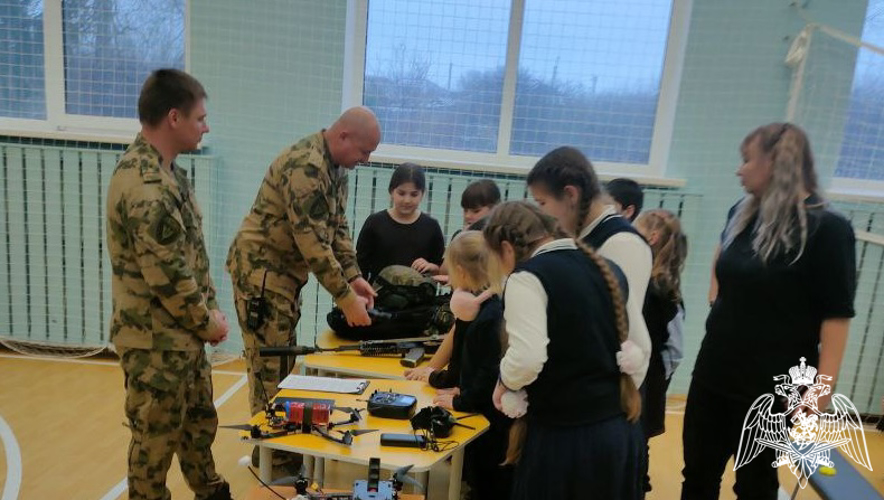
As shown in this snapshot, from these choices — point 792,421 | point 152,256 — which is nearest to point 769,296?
point 792,421

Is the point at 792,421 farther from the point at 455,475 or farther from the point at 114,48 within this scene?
the point at 114,48

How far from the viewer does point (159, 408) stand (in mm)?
1925

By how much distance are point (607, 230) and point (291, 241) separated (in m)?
1.41

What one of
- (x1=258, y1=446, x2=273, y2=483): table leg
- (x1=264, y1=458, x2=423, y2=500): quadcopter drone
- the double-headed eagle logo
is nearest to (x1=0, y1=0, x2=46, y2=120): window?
(x1=258, y1=446, x2=273, y2=483): table leg

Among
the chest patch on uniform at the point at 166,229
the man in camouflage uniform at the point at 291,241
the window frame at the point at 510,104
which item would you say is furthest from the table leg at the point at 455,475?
the window frame at the point at 510,104

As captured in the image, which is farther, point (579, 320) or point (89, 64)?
point (89, 64)

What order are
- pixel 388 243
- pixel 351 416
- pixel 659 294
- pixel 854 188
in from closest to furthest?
pixel 351 416
pixel 659 294
pixel 388 243
pixel 854 188

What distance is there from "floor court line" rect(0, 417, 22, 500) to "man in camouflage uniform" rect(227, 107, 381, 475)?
1.11m

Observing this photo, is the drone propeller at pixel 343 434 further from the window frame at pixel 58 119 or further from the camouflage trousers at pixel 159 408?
the window frame at pixel 58 119

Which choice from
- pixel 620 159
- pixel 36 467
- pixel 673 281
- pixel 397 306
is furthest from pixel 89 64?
A: pixel 673 281

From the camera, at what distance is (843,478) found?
80.3 inches

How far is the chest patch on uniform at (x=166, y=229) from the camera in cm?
176

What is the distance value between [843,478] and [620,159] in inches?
96.3

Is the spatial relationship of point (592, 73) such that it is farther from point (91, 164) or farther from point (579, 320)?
point (91, 164)
